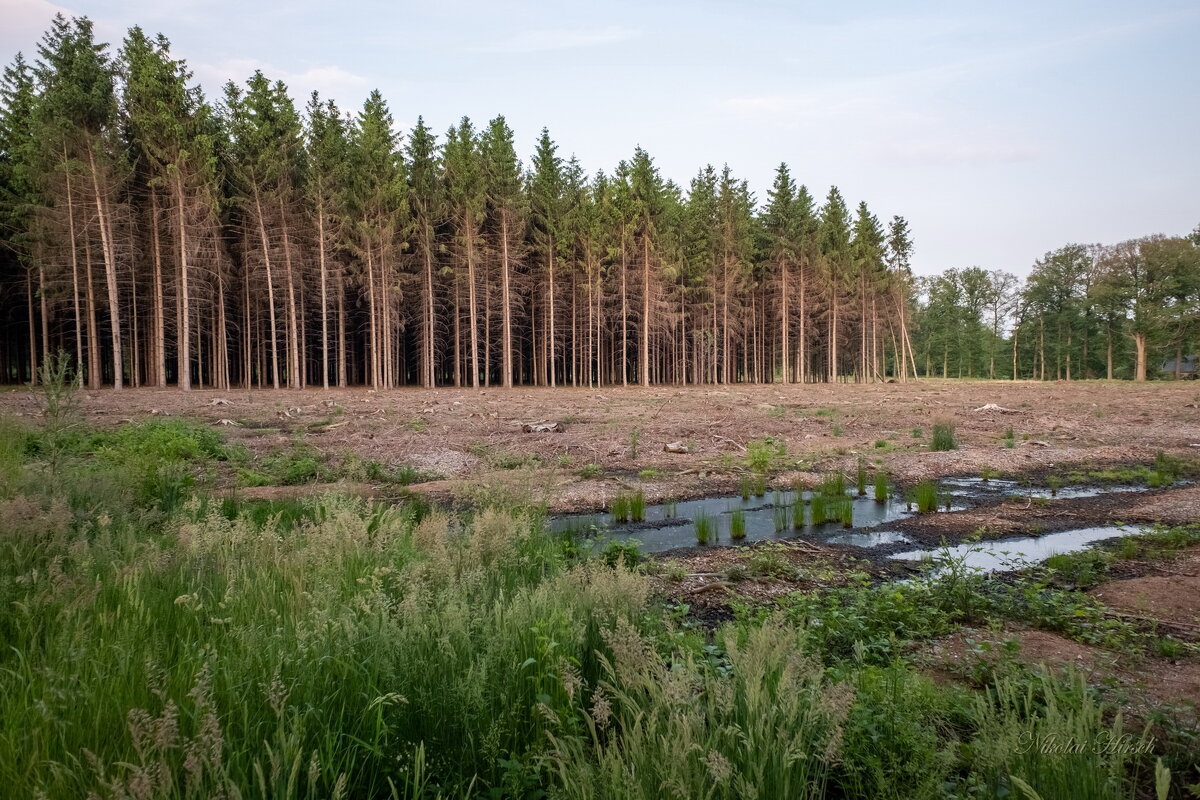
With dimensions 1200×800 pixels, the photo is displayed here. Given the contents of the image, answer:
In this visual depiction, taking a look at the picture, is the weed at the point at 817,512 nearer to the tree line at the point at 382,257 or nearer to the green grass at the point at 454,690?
the green grass at the point at 454,690

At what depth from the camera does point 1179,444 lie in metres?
15.2

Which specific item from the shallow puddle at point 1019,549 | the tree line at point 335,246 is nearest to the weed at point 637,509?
the shallow puddle at point 1019,549

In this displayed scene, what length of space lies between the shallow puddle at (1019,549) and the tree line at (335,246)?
1231 inches

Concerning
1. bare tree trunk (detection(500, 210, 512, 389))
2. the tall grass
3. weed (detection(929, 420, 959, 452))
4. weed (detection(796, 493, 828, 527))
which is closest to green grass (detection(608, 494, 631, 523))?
weed (detection(796, 493, 828, 527))

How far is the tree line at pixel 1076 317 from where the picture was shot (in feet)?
189

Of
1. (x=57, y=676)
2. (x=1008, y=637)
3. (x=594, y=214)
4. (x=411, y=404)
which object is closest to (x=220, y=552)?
(x=57, y=676)

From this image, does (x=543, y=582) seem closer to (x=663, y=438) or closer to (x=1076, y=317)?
(x=663, y=438)

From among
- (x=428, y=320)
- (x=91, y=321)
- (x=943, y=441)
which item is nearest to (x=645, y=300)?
(x=428, y=320)

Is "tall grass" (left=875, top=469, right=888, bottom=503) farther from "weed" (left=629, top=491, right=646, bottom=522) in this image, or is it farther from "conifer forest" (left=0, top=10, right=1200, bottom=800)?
"weed" (left=629, top=491, right=646, bottom=522)

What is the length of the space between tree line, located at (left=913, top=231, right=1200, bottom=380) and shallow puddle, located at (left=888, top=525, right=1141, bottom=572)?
53076mm

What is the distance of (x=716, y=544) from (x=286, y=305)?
40.3 meters

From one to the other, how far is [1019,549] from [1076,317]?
85.0 meters

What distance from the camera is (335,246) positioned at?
39594mm

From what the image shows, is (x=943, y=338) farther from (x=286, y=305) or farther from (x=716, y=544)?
(x=716, y=544)
